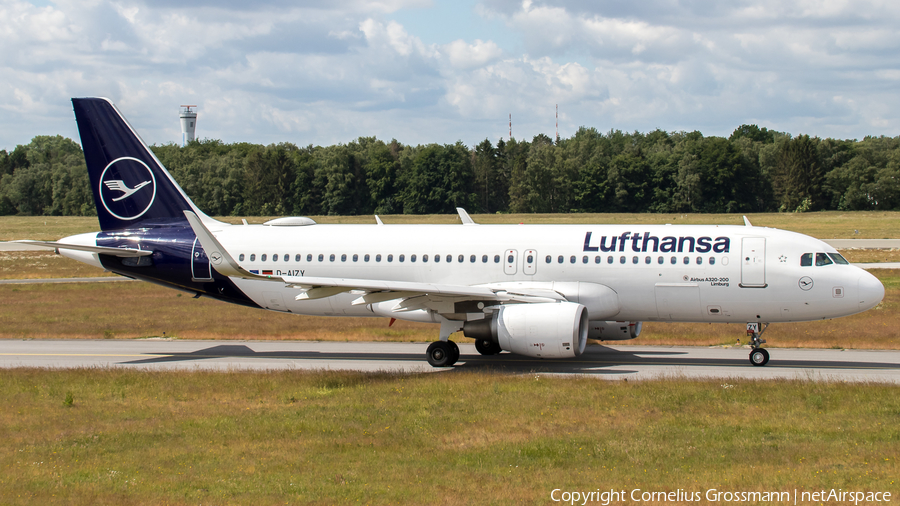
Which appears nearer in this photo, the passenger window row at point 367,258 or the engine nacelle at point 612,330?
the passenger window row at point 367,258

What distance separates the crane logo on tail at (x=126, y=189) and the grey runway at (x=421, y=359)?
4.73 metres

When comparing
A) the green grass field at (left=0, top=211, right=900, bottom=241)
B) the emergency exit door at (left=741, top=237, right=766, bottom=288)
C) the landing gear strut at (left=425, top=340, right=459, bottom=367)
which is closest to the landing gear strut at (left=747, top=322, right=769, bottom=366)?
the emergency exit door at (left=741, top=237, right=766, bottom=288)

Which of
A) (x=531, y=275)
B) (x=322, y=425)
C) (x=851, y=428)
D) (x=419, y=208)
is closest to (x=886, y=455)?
(x=851, y=428)

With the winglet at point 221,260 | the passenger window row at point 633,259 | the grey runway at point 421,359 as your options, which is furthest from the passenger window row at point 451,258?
the winglet at point 221,260

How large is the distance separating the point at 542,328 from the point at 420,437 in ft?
23.6

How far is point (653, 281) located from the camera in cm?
2317

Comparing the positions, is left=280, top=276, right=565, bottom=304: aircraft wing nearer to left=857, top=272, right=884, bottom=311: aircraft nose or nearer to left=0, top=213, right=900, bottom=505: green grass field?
left=0, top=213, right=900, bottom=505: green grass field

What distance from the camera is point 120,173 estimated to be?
27328mm

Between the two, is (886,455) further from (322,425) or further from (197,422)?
(197,422)

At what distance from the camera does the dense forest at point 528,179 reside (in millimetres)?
125125

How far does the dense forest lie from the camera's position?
411 feet

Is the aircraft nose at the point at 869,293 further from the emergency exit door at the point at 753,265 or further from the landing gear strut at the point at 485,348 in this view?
the landing gear strut at the point at 485,348

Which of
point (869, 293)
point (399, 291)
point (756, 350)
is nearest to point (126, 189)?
point (399, 291)

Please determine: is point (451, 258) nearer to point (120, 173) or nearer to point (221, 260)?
point (221, 260)
